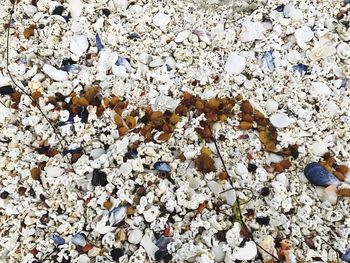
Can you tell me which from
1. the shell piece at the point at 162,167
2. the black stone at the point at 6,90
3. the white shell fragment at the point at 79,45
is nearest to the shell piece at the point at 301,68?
the shell piece at the point at 162,167

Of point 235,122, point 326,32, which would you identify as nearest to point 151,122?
point 235,122

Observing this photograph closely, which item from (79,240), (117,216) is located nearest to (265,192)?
(117,216)

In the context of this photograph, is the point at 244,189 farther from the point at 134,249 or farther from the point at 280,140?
the point at 134,249

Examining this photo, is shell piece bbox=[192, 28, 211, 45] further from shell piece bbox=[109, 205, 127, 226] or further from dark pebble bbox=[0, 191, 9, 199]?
dark pebble bbox=[0, 191, 9, 199]

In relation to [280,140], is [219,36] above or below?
above

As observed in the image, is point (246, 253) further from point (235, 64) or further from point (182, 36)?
point (182, 36)

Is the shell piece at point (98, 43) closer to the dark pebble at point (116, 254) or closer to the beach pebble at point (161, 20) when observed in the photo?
the beach pebble at point (161, 20)
